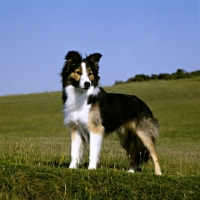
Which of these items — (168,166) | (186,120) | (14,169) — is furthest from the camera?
(186,120)

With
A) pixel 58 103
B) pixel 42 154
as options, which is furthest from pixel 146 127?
pixel 58 103

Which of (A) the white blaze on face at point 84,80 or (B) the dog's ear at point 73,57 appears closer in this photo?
(A) the white blaze on face at point 84,80

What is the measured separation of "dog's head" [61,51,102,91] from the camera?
372 inches

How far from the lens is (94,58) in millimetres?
9883

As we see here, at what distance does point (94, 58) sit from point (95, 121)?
1360 millimetres

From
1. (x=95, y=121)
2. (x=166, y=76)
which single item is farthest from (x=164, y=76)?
(x=95, y=121)

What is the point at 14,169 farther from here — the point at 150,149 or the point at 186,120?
the point at 186,120

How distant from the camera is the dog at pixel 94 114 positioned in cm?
967


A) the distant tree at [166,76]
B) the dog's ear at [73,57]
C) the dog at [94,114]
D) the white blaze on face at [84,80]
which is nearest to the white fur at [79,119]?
the dog at [94,114]

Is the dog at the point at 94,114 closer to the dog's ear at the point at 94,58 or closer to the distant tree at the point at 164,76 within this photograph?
the dog's ear at the point at 94,58

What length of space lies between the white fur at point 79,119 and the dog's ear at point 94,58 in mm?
354

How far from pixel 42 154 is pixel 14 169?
4180mm

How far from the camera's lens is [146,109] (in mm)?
10492

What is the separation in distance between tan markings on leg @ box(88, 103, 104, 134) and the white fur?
0.28 feet
